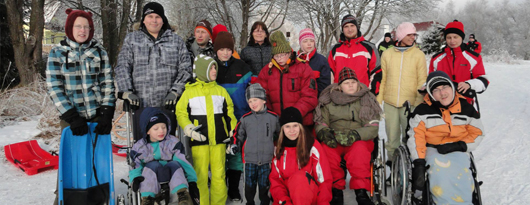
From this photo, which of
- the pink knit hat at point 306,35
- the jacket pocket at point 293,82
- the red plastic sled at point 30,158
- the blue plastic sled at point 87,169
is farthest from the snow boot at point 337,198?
the red plastic sled at point 30,158

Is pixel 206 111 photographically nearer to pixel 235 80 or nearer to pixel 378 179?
pixel 235 80

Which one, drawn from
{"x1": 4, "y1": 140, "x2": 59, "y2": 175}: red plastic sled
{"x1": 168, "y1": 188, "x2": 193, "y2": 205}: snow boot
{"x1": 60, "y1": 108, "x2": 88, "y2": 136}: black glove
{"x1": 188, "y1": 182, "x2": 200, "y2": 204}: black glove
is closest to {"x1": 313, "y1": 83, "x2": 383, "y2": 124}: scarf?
{"x1": 188, "y1": 182, "x2": 200, "y2": 204}: black glove

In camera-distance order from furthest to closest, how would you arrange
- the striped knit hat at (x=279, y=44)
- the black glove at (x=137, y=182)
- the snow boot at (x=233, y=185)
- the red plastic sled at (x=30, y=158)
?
the red plastic sled at (x=30, y=158), the snow boot at (x=233, y=185), the striped knit hat at (x=279, y=44), the black glove at (x=137, y=182)

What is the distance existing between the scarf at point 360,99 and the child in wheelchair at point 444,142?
0.42 metres

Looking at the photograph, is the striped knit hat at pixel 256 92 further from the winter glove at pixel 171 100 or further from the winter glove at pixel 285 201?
the winter glove at pixel 285 201

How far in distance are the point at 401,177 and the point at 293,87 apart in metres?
1.45

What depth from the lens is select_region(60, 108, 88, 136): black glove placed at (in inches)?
118

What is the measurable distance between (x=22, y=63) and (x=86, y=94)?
7.19 metres

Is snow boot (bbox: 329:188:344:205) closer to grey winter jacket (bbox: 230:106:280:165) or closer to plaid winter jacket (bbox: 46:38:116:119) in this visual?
grey winter jacket (bbox: 230:106:280:165)

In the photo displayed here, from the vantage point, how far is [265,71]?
3881 millimetres

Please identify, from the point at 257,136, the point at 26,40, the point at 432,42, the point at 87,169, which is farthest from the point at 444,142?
the point at 432,42

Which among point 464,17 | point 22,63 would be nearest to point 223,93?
point 22,63

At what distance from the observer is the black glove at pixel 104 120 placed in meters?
3.12

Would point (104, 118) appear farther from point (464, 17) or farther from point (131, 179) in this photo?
point (464, 17)
